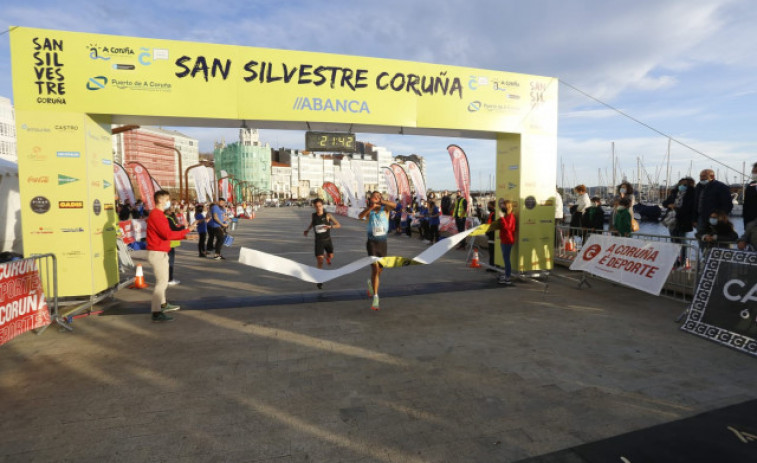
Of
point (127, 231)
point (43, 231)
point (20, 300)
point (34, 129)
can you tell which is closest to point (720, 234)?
point (20, 300)

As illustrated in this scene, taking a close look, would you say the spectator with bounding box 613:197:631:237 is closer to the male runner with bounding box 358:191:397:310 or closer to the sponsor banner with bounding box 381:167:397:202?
the male runner with bounding box 358:191:397:310

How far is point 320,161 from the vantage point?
16875cm

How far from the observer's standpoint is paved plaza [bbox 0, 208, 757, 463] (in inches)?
119

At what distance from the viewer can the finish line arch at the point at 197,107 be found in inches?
245

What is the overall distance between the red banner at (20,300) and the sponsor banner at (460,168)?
14.9 meters

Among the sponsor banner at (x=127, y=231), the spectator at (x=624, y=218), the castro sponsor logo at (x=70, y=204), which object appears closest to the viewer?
the castro sponsor logo at (x=70, y=204)

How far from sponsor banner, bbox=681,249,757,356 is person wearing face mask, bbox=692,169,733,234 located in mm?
1933

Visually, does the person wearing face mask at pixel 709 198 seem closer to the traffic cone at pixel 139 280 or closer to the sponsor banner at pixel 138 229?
the traffic cone at pixel 139 280

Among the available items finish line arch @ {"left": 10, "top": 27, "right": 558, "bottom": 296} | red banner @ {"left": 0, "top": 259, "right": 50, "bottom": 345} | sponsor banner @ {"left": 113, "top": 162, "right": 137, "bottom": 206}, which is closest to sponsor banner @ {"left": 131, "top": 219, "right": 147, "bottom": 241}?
sponsor banner @ {"left": 113, "top": 162, "right": 137, "bottom": 206}

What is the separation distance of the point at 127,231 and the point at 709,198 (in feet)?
54.9

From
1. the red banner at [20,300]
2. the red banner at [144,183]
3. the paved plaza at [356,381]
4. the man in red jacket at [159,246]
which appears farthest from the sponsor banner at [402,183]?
the red banner at [20,300]

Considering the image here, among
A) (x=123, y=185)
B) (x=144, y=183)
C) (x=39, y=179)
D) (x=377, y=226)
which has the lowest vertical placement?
(x=377, y=226)

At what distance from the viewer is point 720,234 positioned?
677 centimetres

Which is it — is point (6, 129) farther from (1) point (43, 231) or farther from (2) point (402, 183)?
(1) point (43, 231)
